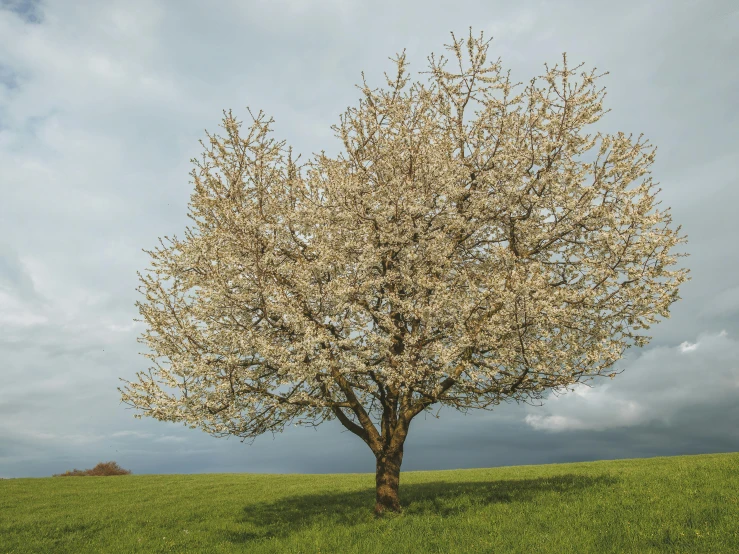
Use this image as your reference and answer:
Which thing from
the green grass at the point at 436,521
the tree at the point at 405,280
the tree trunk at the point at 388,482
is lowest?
the green grass at the point at 436,521

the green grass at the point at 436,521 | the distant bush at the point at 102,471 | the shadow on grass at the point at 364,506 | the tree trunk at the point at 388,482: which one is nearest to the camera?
the green grass at the point at 436,521

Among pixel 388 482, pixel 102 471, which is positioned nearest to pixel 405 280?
pixel 388 482

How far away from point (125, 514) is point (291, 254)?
15417 mm

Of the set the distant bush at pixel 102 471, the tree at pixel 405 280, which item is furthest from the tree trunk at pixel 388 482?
the distant bush at pixel 102 471

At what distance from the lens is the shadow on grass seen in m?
16.7

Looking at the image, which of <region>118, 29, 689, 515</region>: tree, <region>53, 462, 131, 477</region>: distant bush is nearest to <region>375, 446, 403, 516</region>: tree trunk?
<region>118, 29, 689, 515</region>: tree

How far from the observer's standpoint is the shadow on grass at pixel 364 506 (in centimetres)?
1672

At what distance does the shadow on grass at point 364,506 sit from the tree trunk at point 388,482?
0.43 meters

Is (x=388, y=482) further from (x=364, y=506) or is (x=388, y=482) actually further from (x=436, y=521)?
(x=364, y=506)

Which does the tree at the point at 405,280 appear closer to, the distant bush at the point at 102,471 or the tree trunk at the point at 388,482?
the tree trunk at the point at 388,482

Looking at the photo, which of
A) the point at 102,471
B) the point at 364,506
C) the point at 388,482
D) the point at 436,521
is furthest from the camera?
the point at 102,471

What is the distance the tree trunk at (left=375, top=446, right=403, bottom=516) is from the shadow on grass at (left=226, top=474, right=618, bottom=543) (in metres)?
0.43

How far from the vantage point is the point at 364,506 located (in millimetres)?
19875

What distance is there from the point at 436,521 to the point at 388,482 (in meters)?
2.47
